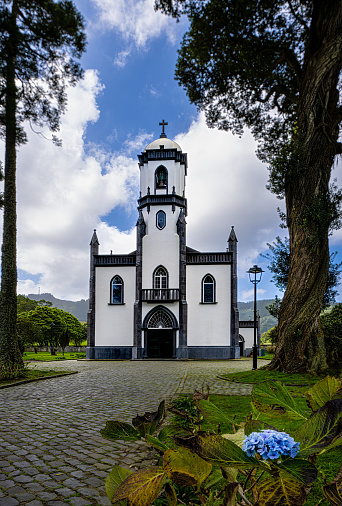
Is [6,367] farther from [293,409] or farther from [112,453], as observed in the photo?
[293,409]

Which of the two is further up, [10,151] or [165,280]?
[10,151]

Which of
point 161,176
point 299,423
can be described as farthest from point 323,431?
point 161,176

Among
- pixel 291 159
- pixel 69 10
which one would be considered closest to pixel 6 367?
pixel 291 159

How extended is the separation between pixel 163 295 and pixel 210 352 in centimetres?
608

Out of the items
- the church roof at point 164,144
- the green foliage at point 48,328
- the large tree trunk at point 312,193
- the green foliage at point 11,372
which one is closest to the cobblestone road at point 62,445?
the green foliage at point 11,372

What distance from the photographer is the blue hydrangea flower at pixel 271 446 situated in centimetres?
91

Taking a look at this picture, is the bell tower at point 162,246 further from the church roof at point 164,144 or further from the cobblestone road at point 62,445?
the cobblestone road at point 62,445

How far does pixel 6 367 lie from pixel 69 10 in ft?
43.6

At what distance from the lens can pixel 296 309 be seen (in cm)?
1253

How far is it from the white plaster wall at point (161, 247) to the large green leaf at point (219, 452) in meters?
29.3

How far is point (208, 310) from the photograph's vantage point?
98.8ft

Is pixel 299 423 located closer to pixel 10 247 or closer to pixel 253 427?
pixel 253 427

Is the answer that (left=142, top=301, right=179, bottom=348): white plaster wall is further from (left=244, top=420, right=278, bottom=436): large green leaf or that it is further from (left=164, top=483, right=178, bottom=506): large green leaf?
(left=164, top=483, right=178, bottom=506): large green leaf

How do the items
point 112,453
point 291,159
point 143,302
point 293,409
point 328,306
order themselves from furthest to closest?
point 143,302 → point 328,306 → point 291,159 → point 112,453 → point 293,409
